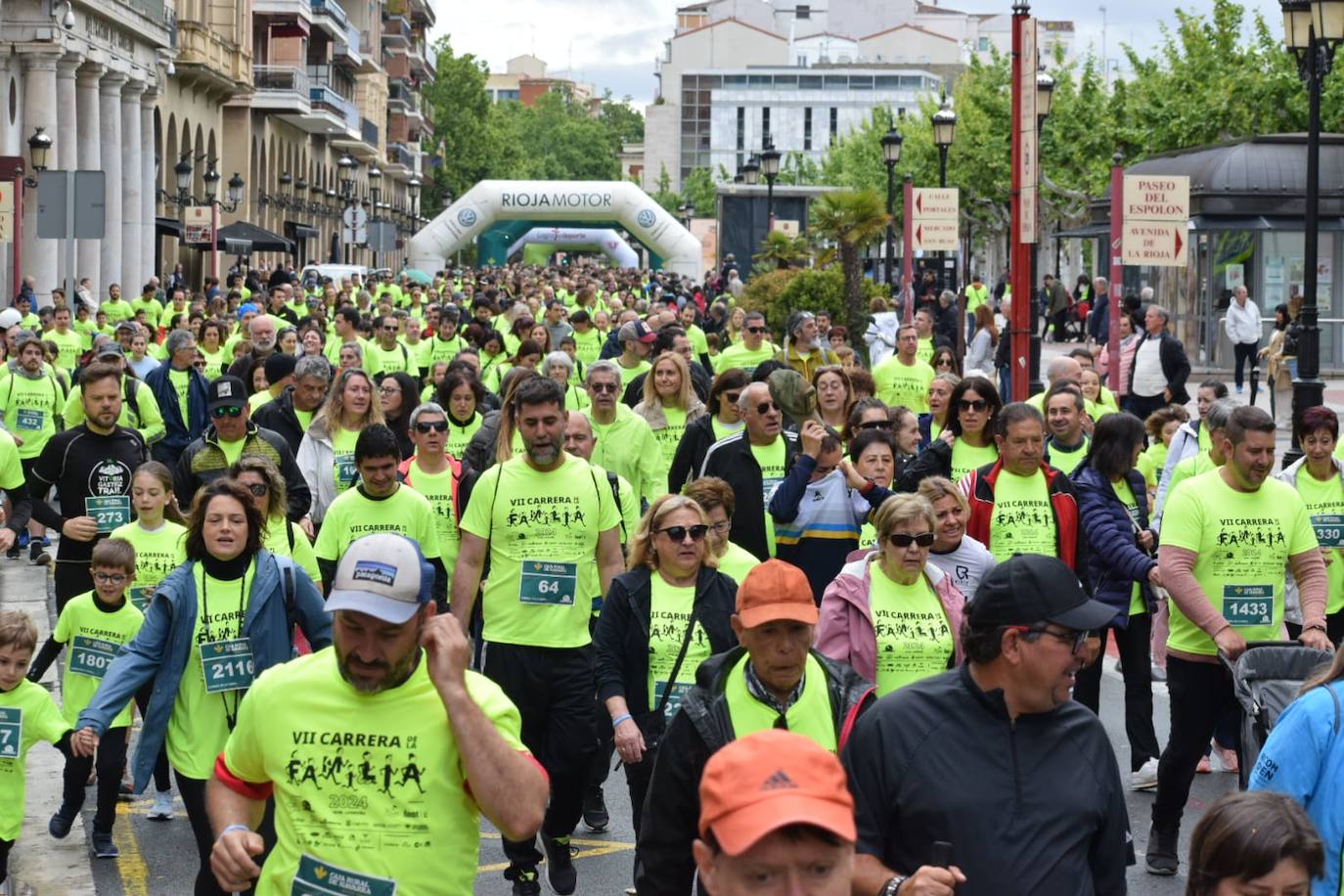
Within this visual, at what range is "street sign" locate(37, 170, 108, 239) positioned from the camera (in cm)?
2009

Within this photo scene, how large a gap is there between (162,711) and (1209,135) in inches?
1626

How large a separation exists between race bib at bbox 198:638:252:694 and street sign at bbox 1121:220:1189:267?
592 inches

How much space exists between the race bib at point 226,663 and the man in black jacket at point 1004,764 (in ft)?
10.9

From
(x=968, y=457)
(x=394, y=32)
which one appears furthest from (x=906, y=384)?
(x=394, y=32)

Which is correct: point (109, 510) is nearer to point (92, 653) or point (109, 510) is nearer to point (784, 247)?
point (92, 653)

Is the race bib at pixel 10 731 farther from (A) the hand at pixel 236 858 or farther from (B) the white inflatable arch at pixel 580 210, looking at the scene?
(B) the white inflatable arch at pixel 580 210

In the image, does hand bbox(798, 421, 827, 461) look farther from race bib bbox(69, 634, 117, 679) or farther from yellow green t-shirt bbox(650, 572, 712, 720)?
race bib bbox(69, 634, 117, 679)

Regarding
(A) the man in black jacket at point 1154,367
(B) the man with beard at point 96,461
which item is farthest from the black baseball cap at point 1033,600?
(A) the man in black jacket at point 1154,367

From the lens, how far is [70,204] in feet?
66.3

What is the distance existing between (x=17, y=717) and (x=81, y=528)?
6.53 ft

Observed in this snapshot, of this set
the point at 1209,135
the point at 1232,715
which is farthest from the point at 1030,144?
the point at 1209,135

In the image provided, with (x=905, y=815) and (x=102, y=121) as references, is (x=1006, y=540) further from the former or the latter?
(x=102, y=121)

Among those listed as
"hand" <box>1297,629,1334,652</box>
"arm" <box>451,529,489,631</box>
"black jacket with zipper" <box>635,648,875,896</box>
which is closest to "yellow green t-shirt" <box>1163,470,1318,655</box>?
"hand" <box>1297,629,1334,652</box>

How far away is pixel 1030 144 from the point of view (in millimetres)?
18516
